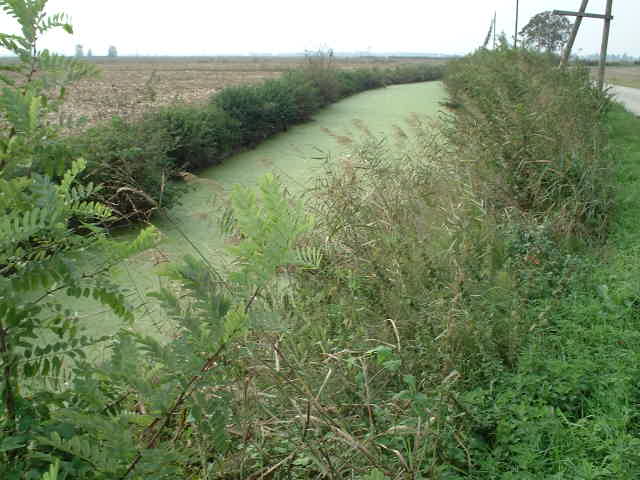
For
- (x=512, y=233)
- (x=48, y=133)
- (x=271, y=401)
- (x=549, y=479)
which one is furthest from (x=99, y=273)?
(x=512, y=233)

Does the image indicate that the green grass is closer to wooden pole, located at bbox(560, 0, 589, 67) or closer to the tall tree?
wooden pole, located at bbox(560, 0, 589, 67)

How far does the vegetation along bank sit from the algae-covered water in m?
0.15

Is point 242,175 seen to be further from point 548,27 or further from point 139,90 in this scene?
point 548,27

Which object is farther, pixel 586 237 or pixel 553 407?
pixel 586 237

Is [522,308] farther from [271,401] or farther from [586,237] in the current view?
[586,237]

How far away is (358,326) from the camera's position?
8.39 feet

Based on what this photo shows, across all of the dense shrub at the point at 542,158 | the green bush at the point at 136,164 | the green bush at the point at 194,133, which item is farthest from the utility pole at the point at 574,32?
the green bush at the point at 136,164

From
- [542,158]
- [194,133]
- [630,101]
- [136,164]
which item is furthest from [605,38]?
[136,164]

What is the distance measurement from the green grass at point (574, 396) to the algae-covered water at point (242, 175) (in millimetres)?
1199

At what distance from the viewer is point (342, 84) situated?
50.0ft

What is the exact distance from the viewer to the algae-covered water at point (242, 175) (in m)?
3.37

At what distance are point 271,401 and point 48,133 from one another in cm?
127

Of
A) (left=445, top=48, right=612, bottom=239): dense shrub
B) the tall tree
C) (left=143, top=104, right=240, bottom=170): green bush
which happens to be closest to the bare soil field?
(left=143, top=104, right=240, bottom=170): green bush

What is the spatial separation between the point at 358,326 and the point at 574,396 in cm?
93
